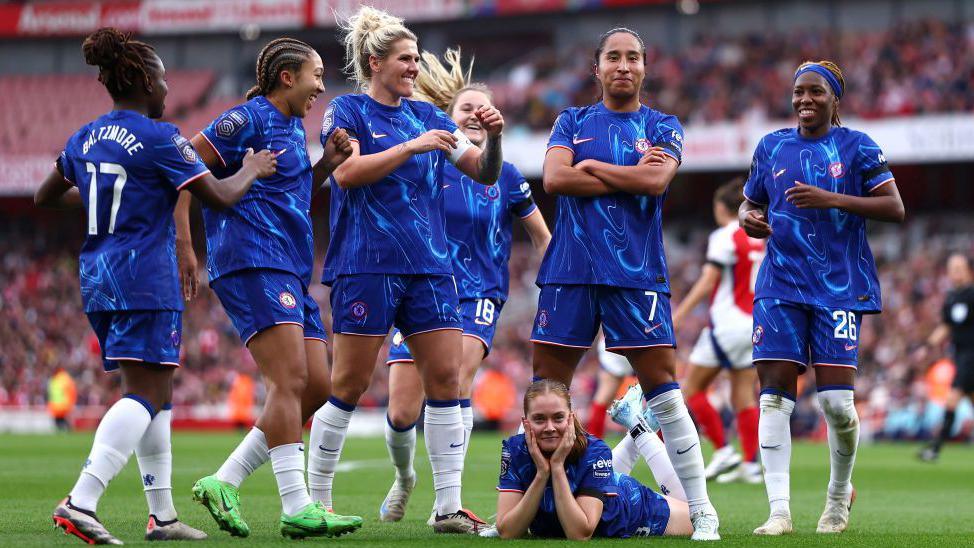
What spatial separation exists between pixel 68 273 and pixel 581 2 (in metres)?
15.6

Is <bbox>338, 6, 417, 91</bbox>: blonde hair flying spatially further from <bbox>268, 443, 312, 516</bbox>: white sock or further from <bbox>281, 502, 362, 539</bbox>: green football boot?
<bbox>281, 502, 362, 539</bbox>: green football boot

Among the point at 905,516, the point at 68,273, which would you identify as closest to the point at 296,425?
the point at 905,516

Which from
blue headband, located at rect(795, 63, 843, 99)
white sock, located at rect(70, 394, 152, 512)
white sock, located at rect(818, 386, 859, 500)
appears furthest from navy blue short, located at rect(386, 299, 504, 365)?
white sock, located at rect(70, 394, 152, 512)

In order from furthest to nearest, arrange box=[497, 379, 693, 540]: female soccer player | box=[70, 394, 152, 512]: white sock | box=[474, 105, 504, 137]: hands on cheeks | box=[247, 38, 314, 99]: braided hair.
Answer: box=[247, 38, 314, 99]: braided hair → box=[474, 105, 504, 137]: hands on cheeks → box=[497, 379, 693, 540]: female soccer player → box=[70, 394, 152, 512]: white sock

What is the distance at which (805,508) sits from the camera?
26.8 feet

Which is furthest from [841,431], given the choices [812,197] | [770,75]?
[770,75]

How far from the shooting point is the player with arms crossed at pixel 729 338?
1055 centimetres

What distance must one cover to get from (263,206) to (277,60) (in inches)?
27.8

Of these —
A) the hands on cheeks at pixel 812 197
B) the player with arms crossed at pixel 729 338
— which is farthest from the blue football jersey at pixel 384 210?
the player with arms crossed at pixel 729 338

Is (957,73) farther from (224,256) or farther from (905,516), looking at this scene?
(224,256)

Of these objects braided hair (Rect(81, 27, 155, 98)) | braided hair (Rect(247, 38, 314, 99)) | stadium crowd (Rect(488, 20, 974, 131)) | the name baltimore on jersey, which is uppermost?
stadium crowd (Rect(488, 20, 974, 131))

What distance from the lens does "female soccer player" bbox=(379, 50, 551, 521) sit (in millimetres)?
7035

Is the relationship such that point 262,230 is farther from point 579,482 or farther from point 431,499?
point 431,499

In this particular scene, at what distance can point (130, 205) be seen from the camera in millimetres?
5250
